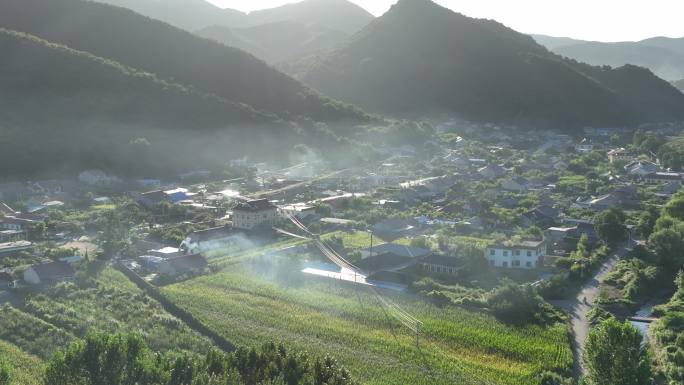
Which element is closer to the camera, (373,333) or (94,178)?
(373,333)

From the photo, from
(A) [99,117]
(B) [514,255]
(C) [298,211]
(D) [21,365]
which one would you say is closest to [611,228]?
(B) [514,255]

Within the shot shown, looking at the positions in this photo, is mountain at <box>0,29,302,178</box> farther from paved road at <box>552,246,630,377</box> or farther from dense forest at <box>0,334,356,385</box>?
dense forest at <box>0,334,356,385</box>

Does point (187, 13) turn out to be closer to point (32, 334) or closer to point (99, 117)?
point (99, 117)

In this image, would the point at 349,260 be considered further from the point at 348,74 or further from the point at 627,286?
the point at 348,74

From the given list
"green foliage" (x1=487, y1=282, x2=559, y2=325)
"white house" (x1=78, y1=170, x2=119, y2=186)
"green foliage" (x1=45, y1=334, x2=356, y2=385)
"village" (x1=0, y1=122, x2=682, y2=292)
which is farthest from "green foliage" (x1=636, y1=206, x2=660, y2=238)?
"white house" (x1=78, y1=170, x2=119, y2=186)

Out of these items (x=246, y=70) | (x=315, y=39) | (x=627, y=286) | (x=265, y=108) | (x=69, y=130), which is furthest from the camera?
(x=315, y=39)

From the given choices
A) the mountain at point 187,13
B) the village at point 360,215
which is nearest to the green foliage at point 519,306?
the village at point 360,215

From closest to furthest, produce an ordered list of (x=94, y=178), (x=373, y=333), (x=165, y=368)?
(x=165, y=368) < (x=373, y=333) < (x=94, y=178)

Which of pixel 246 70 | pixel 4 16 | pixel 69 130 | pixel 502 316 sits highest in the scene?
pixel 4 16

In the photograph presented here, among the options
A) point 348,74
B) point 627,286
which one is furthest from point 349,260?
point 348,74
